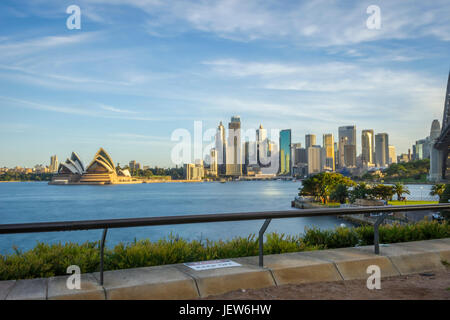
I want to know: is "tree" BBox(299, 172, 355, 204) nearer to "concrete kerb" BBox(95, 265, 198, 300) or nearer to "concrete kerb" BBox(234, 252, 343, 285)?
"concrete kerb" BBox(234, 252, 343, 285)

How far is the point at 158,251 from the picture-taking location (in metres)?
6.02

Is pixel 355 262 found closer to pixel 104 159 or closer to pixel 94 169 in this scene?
pixel 104 159

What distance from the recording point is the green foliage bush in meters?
5.32

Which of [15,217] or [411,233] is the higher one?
[411,233]

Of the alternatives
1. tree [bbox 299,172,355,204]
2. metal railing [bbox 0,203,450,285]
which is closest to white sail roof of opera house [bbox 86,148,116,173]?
tree [bbox 299,172,355,204]

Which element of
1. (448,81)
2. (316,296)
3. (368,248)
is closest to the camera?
(316,296)

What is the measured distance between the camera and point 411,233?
8344 mm

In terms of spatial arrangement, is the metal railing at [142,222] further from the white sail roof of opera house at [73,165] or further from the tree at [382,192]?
the white sail roof of opera house at [73,165]

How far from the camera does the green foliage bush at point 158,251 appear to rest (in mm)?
5316

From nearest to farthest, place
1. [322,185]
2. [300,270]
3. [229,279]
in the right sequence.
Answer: [229,279] → [300,270] → [322,185]

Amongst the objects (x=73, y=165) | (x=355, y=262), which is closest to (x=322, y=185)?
(x=73, y=165)
